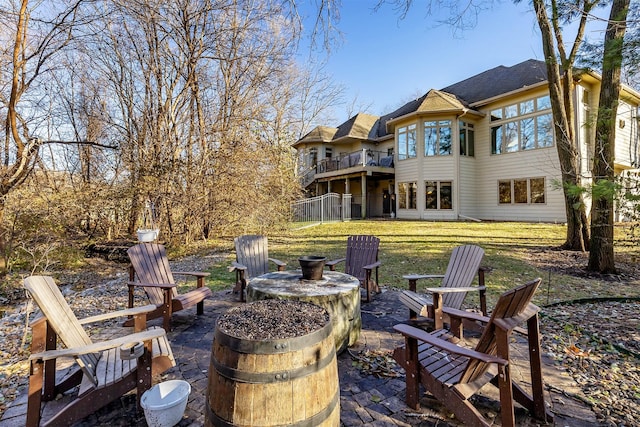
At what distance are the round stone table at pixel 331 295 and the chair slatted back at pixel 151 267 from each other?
1.25 m

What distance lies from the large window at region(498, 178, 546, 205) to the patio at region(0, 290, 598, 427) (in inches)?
505

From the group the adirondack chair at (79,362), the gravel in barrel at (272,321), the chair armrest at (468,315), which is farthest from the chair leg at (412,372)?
the adirondack chair at (79,362)

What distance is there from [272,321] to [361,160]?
1638 cm

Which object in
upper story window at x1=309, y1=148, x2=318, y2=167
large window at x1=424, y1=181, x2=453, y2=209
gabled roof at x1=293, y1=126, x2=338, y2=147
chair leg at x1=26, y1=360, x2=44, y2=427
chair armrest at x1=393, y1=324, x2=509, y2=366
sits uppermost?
gabled roof at x1=293, y1=126, x2=338, y2=147

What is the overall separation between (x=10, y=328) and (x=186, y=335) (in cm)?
239

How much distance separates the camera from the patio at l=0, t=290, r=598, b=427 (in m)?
2.08

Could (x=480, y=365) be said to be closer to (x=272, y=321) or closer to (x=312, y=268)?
(x=272, y=321)

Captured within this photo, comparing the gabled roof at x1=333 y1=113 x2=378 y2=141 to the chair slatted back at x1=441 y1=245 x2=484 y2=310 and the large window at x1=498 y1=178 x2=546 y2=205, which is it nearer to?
the large window at x1=498 y1=178 x2=546 y2=205

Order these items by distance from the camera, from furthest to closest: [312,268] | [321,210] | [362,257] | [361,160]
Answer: [361,160]
[321,210]
[362,257]
[312,268]

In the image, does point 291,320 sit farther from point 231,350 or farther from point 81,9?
point 81,9

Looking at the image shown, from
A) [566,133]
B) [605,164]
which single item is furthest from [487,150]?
[605,164]

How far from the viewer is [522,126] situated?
45.6ft

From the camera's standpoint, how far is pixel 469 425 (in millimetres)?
1917

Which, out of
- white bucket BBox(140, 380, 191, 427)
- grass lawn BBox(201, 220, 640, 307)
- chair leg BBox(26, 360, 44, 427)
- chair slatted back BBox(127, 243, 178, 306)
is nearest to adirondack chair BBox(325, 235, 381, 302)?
grass lawn BBox(201, 220, 640, 307)
